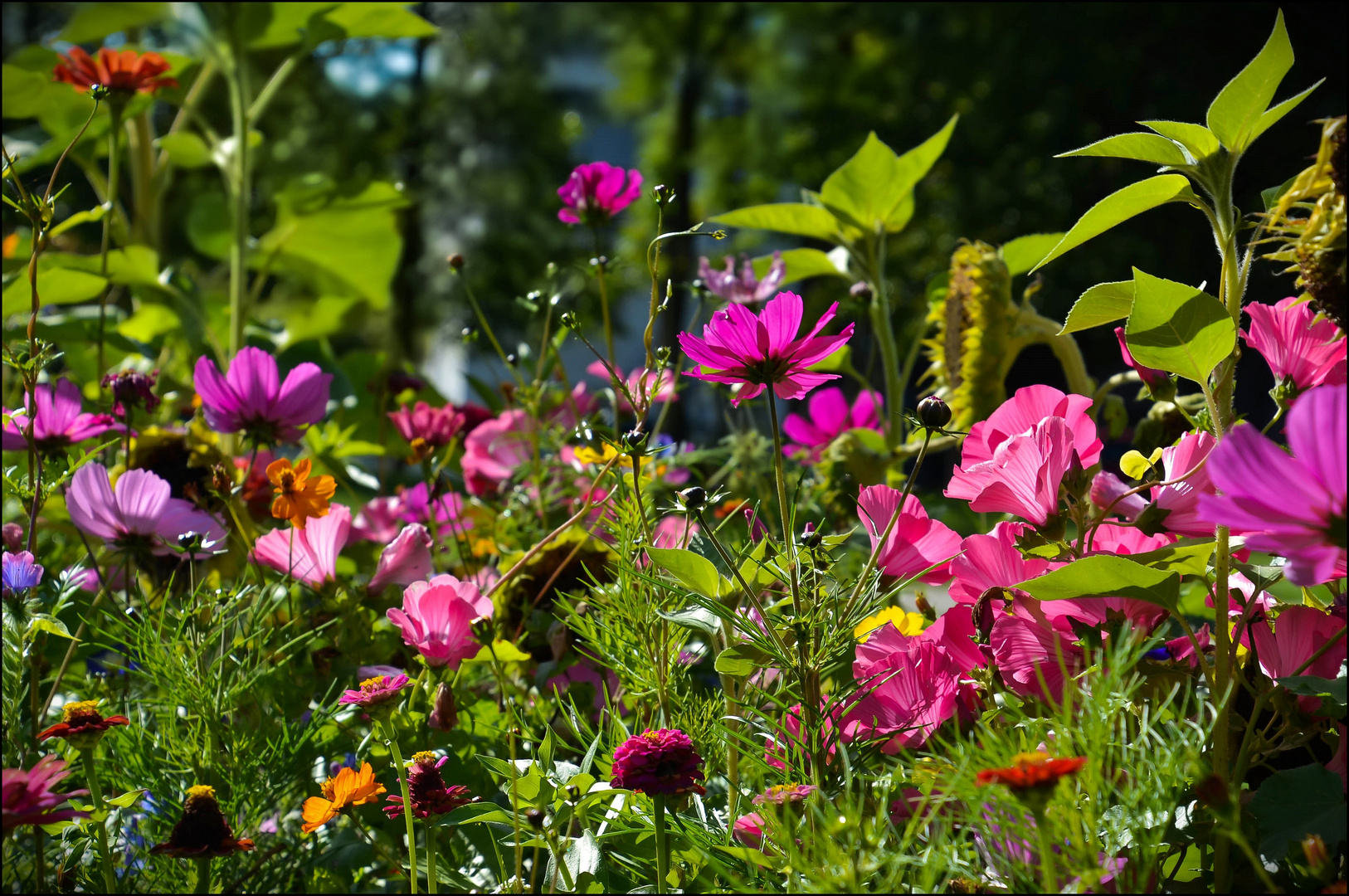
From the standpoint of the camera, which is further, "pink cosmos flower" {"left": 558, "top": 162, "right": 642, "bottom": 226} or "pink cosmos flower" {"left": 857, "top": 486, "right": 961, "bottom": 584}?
"pink cosmos flower" {"left": 558, "top": 162, "right": 642, "bottom": 226}

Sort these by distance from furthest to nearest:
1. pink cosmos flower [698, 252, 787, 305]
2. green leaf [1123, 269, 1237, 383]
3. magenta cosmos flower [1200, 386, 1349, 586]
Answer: pink cosmos flower [698, 252, 787, 305]
green leaf [1123, 269, 1237, 383]
magenta cosmos flower [1200, 386, 1349, 586]

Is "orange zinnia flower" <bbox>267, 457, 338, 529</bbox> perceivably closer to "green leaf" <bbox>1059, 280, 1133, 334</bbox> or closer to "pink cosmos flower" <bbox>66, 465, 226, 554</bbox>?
"pink cosmos flower" <bbox>66, 465, 226, 554</bbox>

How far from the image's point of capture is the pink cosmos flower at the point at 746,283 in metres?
0.84

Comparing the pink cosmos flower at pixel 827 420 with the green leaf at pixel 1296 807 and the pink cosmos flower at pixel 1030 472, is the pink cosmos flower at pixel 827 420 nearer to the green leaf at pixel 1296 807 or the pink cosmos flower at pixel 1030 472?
the pink cosmos flower at pixel 1030 472

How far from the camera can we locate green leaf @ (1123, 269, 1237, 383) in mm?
382

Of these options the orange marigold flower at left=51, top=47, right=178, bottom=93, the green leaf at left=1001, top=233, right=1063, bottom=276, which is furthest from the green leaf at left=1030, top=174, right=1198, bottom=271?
the orange marigold flower at left=51, top=47, right=178, bottom=93

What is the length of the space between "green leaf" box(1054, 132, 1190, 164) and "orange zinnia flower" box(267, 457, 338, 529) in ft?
1.46

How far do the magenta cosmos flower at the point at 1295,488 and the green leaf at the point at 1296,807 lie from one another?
10 cm

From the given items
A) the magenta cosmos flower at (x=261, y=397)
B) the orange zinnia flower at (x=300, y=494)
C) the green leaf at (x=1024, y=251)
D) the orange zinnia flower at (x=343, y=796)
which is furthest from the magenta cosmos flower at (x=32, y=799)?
the green leaf at (x=1024, y=251)

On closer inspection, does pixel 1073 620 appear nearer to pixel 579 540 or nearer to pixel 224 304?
pixel 579 540

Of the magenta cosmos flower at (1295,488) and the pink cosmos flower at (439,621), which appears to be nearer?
the magenta cosmos flower at (1295,488)

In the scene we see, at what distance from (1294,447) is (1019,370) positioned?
633mm

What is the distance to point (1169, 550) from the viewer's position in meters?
0.37

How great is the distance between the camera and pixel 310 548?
61 centimetres
